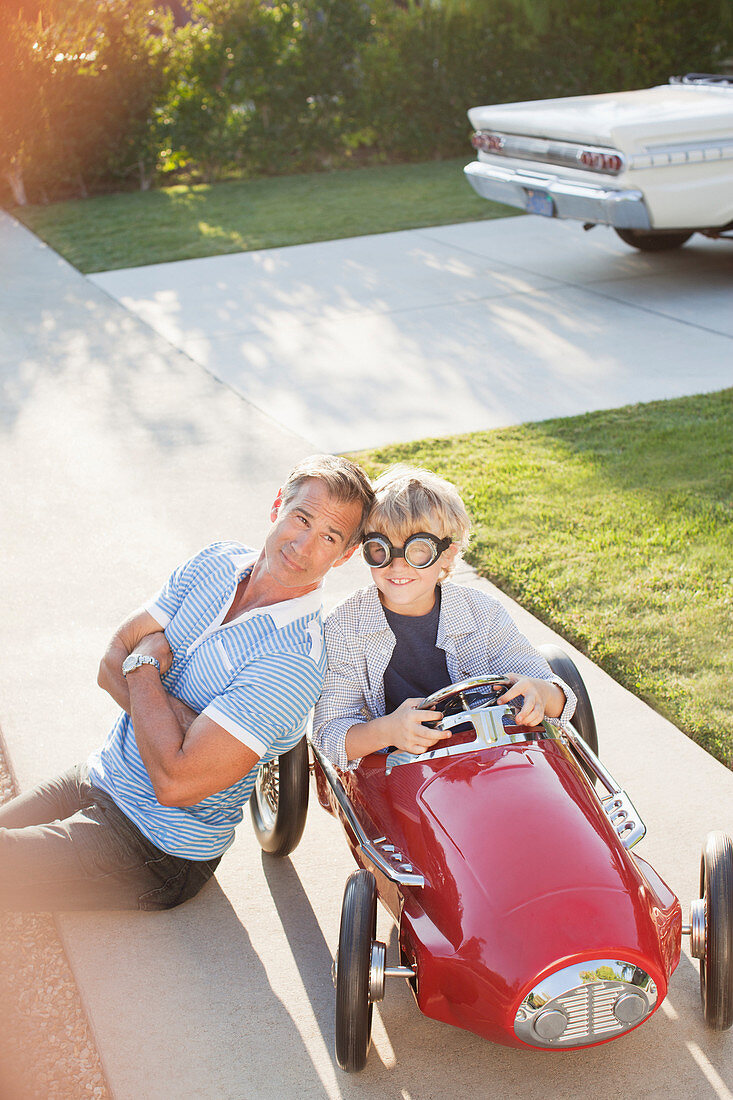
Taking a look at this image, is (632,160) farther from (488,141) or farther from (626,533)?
(626,533)

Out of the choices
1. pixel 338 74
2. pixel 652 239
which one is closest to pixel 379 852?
pixel 652 239

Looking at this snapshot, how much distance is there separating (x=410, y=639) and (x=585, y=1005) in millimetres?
982

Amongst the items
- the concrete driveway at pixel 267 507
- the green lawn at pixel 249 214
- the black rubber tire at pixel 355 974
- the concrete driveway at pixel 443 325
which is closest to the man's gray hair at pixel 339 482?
the black rubber tire at pixel 355 974

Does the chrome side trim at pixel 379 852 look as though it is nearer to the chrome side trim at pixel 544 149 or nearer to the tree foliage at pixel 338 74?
the chrome side trim at pixel 544 149

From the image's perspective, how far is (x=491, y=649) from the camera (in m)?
2.81

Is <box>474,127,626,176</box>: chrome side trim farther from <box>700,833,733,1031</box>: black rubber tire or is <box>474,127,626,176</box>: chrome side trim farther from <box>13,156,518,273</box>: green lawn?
<box>700,833,733,1031</box>: black rubber tire

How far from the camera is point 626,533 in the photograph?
470 cm

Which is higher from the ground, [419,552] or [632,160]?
[632,160]

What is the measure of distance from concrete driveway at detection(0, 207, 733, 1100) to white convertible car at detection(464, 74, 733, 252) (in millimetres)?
693

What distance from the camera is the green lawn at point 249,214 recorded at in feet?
34.3

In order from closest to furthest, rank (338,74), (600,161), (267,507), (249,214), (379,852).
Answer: (379,852) → (267,507) → (600,161) → (249,214) → (338,74)

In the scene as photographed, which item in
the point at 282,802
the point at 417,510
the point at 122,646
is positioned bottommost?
the point at 282,802

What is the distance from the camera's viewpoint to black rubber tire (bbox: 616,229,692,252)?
9.38 m

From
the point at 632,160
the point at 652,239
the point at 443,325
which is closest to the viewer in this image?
the point at 632,160
